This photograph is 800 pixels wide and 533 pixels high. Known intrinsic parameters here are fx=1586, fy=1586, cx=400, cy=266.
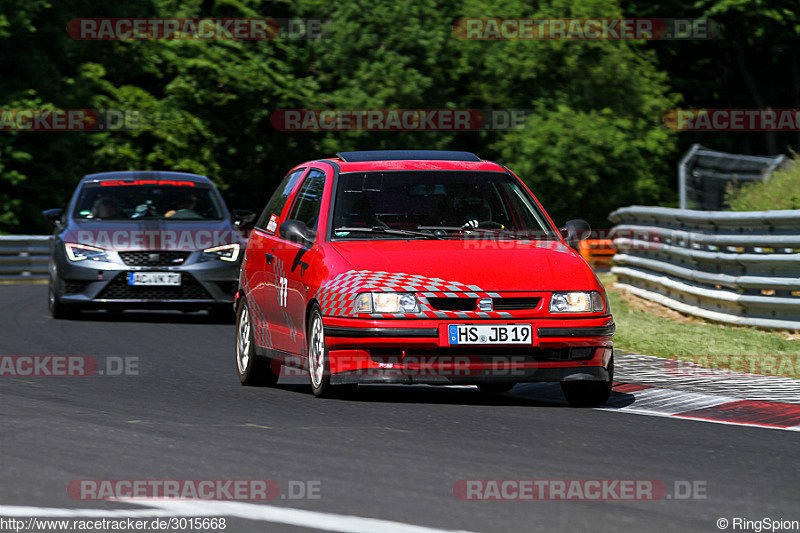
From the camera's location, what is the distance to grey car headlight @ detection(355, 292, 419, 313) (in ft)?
31.5

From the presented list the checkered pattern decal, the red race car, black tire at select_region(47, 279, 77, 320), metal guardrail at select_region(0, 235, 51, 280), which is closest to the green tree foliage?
metal guardrail at select_region(0, 235, 51, 280)

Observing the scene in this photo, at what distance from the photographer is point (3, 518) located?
20.1ft

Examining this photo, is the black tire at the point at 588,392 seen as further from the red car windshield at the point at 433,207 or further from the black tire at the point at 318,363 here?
the black tire at the point at 318,363

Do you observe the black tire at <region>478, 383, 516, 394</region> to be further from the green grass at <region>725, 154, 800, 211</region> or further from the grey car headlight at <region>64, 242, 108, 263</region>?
the green grass at <region>725, 154, 800, 211</region>

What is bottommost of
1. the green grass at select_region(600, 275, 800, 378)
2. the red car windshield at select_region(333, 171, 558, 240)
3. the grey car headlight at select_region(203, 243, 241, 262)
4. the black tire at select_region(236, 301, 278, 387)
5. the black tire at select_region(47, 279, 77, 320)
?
the black tire at select_region(47, 279, 77, 320)

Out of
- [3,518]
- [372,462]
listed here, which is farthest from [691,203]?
[3,518]

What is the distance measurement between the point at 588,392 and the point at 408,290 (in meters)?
1.42

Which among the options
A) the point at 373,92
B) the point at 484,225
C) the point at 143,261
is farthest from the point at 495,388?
the point at 373,92

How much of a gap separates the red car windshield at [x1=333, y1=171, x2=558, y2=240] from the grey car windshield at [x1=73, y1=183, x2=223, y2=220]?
26.0 ft

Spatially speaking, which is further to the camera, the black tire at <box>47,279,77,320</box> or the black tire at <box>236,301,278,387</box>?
the black tire at <box>47,279,77,320</box>

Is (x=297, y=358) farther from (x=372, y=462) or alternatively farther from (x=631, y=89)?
(x=631, y=89)

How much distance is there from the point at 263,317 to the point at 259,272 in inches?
15.5

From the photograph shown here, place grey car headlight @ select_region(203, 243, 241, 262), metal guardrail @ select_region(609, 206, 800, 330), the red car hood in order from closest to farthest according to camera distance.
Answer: the red car hood < metal guardrail @ select_region(609, 206, 800, 330) < grey car headlight @ select_region(203, 243, 241, 262)

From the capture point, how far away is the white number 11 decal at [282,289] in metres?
10.8
